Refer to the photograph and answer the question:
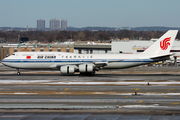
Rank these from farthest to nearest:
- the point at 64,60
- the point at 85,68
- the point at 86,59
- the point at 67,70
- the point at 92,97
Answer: the point at 86,59
the point at 64,60
the point at 85,68
the point at 67,70
the point at 92,97

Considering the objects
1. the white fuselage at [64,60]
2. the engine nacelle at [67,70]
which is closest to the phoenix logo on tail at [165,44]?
the white fuselage at [64,60]

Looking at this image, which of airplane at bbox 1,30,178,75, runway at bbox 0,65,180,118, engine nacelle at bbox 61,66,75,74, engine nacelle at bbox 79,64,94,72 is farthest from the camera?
airplane at bbox 1,30,178,75

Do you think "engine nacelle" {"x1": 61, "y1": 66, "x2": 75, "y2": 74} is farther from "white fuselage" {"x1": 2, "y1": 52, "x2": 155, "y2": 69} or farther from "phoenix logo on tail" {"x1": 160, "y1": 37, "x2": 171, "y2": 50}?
"phoenix logo on tail" {"x1": 160, "y1": 37, "x2": 171, "y2": 50}

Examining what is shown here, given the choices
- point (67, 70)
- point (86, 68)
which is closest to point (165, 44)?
point (86, 68)

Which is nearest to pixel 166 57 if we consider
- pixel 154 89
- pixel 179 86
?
pixel 179 86

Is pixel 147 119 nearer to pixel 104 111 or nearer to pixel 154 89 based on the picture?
pixel 104 111

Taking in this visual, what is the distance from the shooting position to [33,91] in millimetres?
30969

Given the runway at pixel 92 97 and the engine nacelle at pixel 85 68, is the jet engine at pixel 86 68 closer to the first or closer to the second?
the engine nacelle at pixel 85 68

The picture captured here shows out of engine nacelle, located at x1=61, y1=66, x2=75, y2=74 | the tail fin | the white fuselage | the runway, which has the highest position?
the tail fin

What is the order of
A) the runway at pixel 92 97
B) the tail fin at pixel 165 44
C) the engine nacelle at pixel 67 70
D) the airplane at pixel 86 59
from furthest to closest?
the tail fin at pixel 165 44 → the airplane at pixel 86 59 → the engine nacelle at pixel 67 70 → the runway at pixel 92 97

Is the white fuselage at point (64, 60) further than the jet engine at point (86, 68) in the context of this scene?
Yes

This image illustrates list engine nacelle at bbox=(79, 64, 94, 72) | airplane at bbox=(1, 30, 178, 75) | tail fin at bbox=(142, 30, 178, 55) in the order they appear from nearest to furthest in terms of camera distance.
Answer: engine nacelle at bbox=(79, 64, 94, 72) < airplane at bbox=(1, 30, 178, 75) < tail fin at bbox=(142, 30, 178, 55)

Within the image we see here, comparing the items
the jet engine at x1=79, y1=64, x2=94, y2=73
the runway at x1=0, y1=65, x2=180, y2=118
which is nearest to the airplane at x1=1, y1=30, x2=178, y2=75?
the jet engine at x1=79, y1=64, x2=94, y2=73

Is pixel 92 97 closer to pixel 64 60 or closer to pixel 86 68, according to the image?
pixel 86 68
